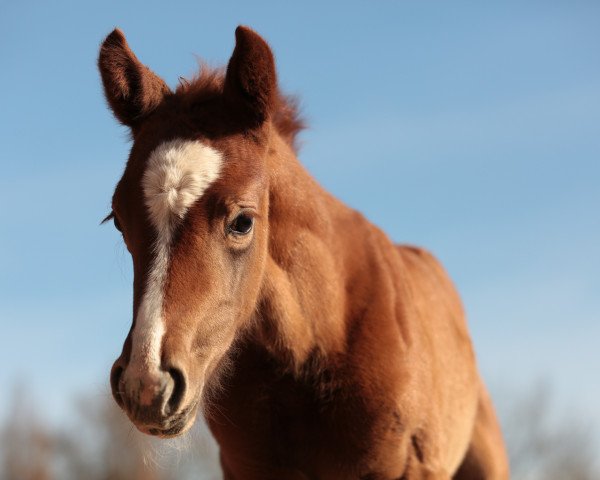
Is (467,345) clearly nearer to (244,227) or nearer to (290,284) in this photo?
(290,284)

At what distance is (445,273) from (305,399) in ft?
10.8

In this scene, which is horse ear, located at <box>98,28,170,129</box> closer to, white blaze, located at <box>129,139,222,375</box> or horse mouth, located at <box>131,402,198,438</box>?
white blaze, located at <box>129,139,222,375</box>

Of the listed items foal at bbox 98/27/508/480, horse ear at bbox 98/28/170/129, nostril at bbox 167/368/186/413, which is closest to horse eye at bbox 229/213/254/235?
foal at bbox 98/27/508/480

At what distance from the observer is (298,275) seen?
4.91 metres

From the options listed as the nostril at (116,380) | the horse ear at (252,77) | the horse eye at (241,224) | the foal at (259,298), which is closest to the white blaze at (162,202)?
the foal at (259,298)

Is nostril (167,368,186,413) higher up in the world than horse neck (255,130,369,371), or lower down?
lower down

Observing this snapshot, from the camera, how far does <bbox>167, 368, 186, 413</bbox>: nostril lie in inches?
148

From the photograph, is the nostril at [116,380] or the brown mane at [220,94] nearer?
the nostril at [116,380]

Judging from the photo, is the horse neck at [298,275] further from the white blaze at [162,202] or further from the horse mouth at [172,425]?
the horse mouth at [172,425]

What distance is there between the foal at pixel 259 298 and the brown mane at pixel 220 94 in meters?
0.01

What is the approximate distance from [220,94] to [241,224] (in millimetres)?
907

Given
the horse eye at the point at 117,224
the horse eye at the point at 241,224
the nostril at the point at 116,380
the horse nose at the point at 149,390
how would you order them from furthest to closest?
1. the horse eye at the point at 117,224
2. the horse eye at the point at 241,224
3. the nostril at the point at 116,380
4. the horse nose at the point at 149,390

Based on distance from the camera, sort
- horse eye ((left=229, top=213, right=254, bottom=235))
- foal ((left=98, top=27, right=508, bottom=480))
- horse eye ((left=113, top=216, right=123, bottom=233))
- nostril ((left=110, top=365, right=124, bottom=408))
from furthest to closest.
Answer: horse eye ((left=113, top=216, right=123, bottom=233))
horse eye ((left=229, top=213, right=254, bottom=235))
foal ((left=98, top=27, right=508, bottom=480))
nostril ((left=110, top=365, right=124, bottom=408))

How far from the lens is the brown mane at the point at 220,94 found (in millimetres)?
4793
